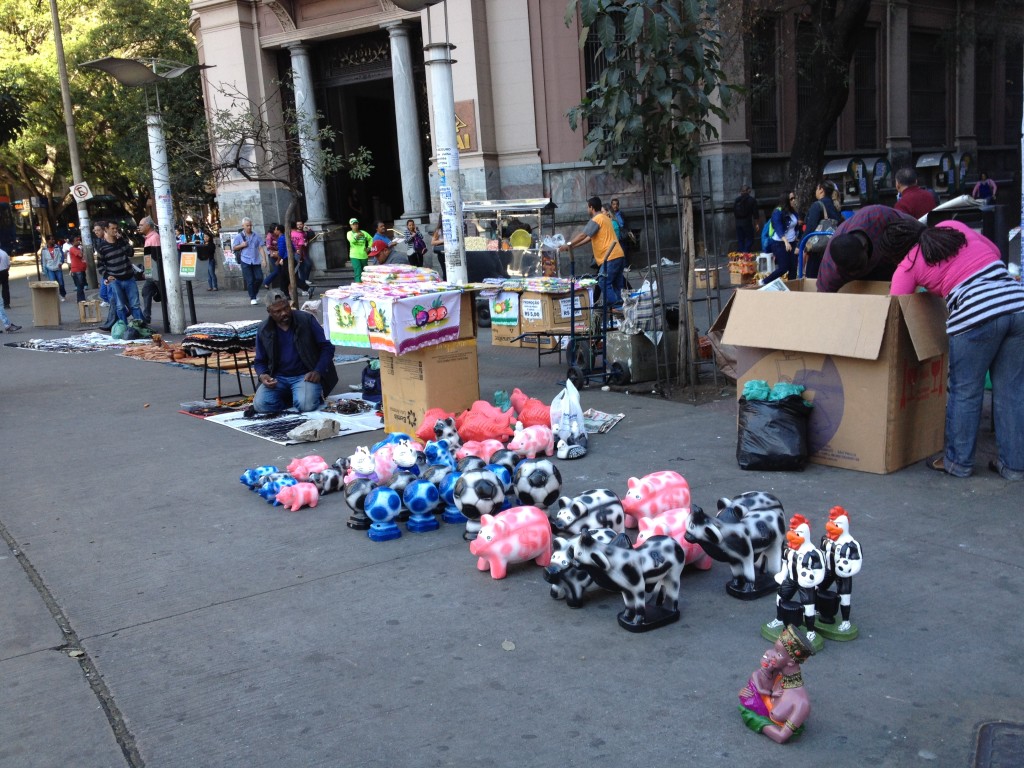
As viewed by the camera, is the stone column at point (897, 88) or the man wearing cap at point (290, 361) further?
the stone column at point (897, 88)

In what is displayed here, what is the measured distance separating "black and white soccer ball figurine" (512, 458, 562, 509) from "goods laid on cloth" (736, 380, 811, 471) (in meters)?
1.44

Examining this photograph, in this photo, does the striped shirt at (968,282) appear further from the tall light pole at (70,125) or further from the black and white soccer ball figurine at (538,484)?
the tall light pole at (70,125)

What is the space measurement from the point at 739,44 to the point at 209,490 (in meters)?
15.8

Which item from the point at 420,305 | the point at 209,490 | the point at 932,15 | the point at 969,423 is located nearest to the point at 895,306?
the point at 969,423

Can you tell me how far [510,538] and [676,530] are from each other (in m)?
0.80

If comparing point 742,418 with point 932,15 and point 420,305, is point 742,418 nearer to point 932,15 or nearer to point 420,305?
point 420,305

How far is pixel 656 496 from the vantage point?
4.86m

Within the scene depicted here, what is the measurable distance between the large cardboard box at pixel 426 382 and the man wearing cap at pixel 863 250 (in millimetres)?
2906

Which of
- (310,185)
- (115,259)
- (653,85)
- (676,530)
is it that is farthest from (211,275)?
(676,530)

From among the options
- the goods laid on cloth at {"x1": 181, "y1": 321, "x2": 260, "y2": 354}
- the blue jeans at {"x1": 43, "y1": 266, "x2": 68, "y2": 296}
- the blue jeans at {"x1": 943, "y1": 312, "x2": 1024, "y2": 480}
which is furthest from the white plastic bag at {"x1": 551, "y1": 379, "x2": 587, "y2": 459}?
the blue jeans at {"x1": 43, "y1": 266, "x2": 68, "y2": 296}

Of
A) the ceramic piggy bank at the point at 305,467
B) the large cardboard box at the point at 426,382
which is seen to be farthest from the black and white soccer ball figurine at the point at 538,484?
the large cardboard box at the point at 426,382

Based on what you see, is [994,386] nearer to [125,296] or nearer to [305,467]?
[305,467]

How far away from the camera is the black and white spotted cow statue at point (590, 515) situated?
15.0 ft

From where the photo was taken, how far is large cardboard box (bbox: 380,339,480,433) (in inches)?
290
